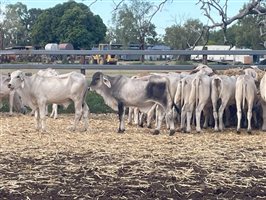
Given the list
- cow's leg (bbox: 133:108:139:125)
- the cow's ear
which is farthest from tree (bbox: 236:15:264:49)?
the cow's ear

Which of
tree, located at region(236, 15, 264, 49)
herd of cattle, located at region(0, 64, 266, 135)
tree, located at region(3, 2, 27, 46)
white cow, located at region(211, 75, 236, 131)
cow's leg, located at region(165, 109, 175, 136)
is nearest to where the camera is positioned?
cow's leg, located at region(165, 109, 175, 136)

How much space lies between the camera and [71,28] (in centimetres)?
6306

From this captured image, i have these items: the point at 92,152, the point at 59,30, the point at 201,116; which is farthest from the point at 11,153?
the point at 59,30

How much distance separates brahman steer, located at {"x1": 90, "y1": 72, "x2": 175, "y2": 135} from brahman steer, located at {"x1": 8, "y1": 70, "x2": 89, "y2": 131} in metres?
0.72

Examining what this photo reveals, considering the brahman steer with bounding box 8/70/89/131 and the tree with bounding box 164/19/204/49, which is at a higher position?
the tree with bounding box 164/19/204/49

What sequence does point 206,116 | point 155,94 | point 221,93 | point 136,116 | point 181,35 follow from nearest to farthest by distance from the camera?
1. point 155,94
2. point 221,93
3. point 206,116
4. point 136,116
5. point 181,35

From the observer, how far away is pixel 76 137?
12156 mm

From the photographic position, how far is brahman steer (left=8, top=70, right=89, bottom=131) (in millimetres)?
13242

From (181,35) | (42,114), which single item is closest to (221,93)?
(42,114)

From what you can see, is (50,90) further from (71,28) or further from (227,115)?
(71,28)

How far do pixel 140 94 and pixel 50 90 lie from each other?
84.7 inches

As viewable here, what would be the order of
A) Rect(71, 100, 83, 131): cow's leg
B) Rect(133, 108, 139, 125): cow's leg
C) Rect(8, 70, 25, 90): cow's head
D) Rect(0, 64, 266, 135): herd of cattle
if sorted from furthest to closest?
Rect(133, 108, 139, 125): cow's leg → Rect(8, 70, 25, 90): cow's head → Rect(71, 100, 83, 131): cow's leg → Rect(0, 64, 266, 135): herd of cattle

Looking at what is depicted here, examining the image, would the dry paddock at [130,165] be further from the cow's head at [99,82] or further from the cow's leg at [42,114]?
the cow's head at [99,82]

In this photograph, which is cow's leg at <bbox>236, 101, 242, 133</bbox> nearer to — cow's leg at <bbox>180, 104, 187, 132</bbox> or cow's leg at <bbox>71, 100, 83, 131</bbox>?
cow's leg at <bbox>180, 104, 187, 132</bbox>
